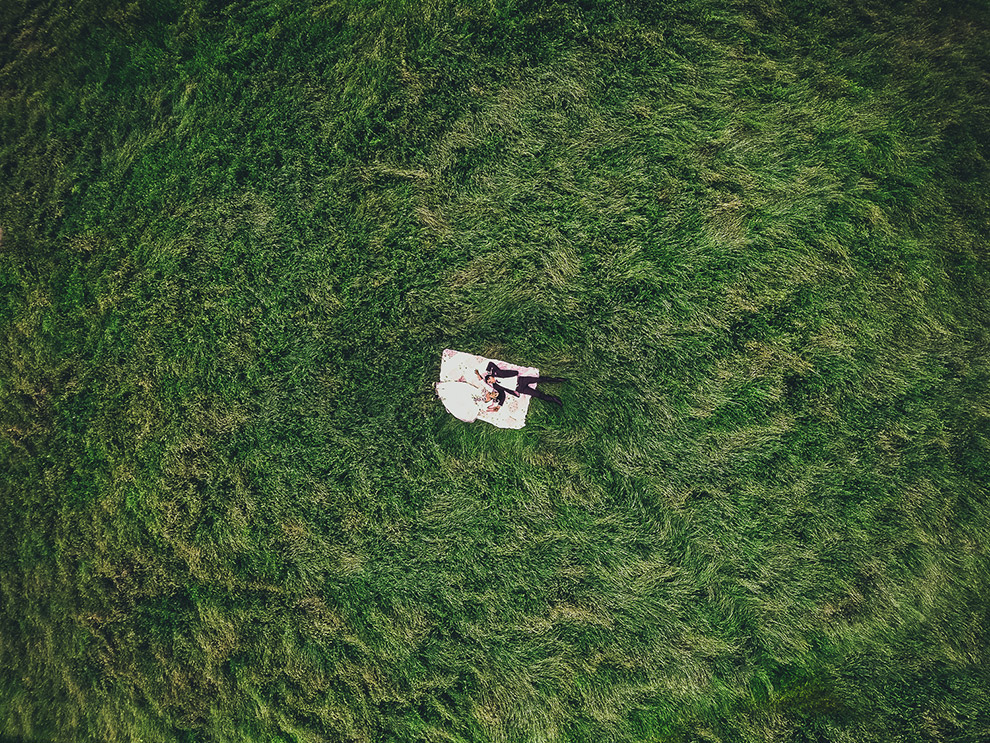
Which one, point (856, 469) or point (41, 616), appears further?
point (41, 616)

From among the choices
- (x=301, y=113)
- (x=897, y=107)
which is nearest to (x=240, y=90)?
(x=301, y=113)

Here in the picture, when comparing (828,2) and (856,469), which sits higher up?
(828,2)

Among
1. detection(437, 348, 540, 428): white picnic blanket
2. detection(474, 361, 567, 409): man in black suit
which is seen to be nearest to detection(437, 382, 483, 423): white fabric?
detection(437, 348, 540, 428): white picnic blanket

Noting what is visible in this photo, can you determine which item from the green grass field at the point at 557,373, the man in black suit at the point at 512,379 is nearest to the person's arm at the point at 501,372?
the man in black suit at the point at 512,379

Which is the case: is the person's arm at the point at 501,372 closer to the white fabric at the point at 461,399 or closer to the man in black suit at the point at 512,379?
the man in black suit at the point at 512,379

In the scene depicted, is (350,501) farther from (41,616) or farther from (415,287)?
(41,616)

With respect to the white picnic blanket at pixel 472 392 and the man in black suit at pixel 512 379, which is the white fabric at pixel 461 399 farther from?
the man in black suit at pixel 512 379

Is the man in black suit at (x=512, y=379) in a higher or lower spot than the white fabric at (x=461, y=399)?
higher
